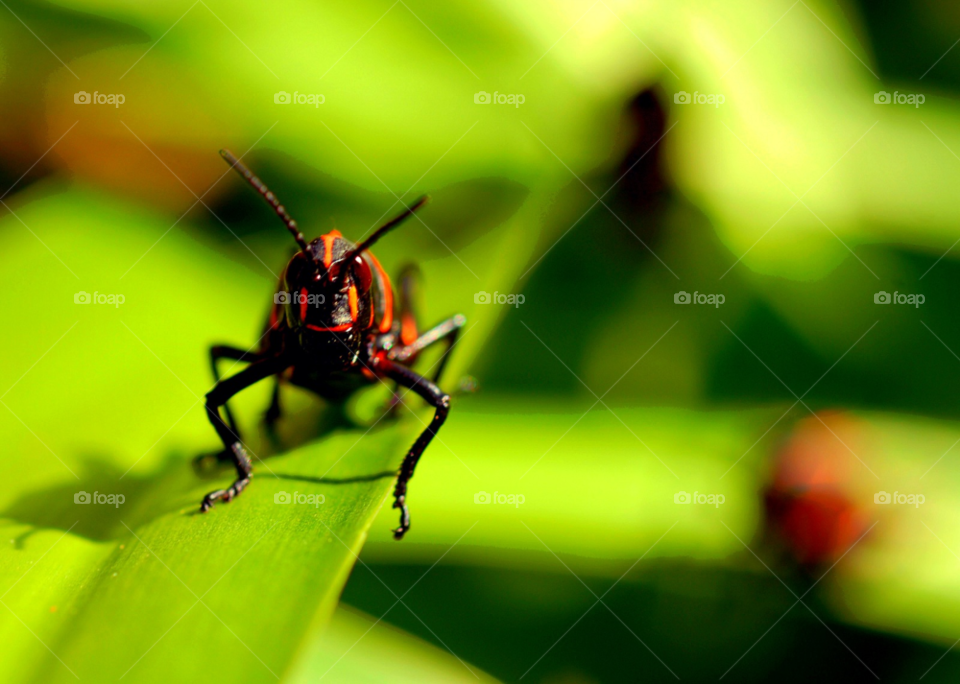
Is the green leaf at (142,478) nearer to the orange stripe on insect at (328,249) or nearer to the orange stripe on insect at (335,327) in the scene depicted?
the orange stripe on insect at (335,327)

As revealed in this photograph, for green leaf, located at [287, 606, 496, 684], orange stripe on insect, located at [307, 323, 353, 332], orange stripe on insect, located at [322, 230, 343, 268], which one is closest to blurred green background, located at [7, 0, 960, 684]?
green leaf, located at [287, 606, 496, 684]

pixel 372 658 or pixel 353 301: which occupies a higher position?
pixel 353 301

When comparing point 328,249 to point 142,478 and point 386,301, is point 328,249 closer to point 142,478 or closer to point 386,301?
point 386,301

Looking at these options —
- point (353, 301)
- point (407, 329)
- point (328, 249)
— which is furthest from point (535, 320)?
point (328, 249)

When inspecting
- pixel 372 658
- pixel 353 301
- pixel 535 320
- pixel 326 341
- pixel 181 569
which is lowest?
pixel 372 658

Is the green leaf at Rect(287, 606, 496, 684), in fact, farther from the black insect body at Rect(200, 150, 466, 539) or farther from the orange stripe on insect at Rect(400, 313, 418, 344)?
the orange stripe on insect at Rect(400, 313, 418, 344)

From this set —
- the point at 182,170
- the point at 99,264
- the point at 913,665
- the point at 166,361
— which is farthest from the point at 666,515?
the point at 182,170
